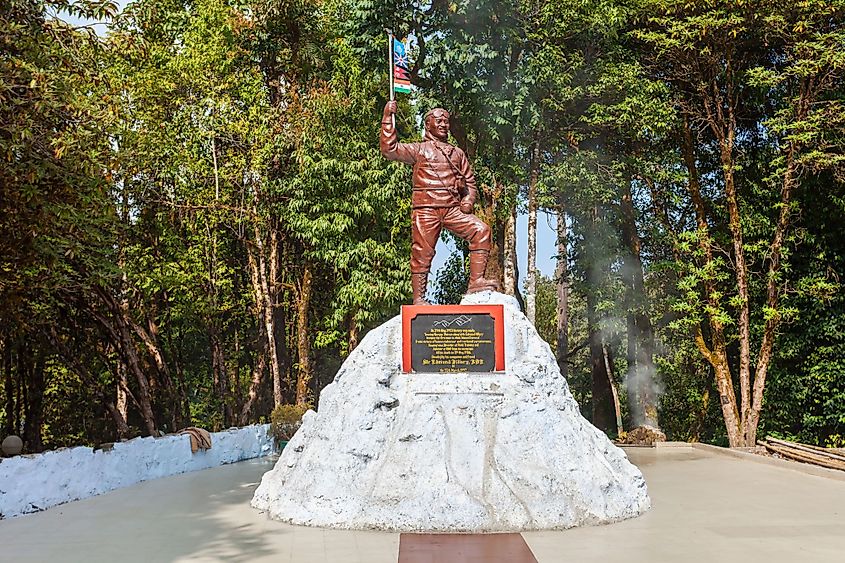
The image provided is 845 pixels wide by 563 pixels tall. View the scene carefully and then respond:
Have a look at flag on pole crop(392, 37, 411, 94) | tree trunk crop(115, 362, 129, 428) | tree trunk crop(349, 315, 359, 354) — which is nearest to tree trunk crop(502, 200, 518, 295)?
tree trunk crop(349, 315, 359, 354)

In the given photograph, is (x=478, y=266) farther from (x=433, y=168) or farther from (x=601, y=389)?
(x=601, y=389)

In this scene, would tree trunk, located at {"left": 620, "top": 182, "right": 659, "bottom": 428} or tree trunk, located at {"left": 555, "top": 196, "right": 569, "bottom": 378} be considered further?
tree trunk, located at {"left": 555, "top": 196, "right": 569, "bottom": 378}

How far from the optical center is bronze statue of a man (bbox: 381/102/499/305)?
399 inches

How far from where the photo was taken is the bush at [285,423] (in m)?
15.1

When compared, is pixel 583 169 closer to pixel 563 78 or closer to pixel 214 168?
pixel 563 78

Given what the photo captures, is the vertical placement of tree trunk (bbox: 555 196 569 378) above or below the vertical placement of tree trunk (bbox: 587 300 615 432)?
above

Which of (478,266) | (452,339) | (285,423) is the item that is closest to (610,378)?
(285,423)

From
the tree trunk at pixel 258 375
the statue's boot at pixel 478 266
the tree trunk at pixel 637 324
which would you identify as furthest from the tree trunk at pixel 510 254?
the statue's boot at pixel 478 266

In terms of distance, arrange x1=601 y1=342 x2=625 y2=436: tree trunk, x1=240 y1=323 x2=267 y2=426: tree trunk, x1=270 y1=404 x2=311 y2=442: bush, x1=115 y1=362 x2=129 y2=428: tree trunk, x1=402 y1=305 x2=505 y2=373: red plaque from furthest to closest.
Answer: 1. x1=240 y1=323 x2=267 y2=426: tree trunk
2. x1=601 y1=342 x2=625 y2=436: tree trunk
3. x1=115 y1=362 x2=129 y2=428: tree trunk
4. x1=270 y1=404 x2=311 y2=442: bush
5. x1=402 y1=305 x2=505 y2=373: red plaque

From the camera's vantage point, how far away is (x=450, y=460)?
7621mm

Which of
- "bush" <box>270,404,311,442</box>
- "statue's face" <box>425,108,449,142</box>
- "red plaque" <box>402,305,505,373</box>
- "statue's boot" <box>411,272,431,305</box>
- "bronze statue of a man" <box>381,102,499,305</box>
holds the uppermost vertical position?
"statue's face" <box>425,108,449,142</box>

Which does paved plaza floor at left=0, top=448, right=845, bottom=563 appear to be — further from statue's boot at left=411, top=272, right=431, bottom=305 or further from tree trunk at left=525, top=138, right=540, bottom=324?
tree trunk at left=525, top=138, right=540, bottom=324

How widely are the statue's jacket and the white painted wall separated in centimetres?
518

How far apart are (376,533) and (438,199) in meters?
4.58
